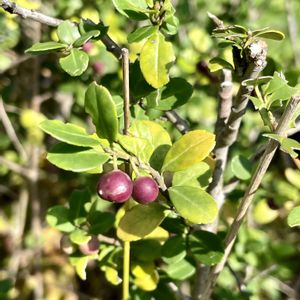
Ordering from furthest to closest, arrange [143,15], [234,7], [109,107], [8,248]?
[8,248], [234,7], [143,15], [109,107]

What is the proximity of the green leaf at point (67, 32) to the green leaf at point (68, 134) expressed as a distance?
15 cm

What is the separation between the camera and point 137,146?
87cm

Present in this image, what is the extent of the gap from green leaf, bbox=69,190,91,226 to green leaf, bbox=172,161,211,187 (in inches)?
10.4

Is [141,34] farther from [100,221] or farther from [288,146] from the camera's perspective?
[100,221]

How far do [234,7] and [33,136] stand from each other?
71 centimetres

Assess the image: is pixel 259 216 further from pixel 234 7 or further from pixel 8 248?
pixel 8 248

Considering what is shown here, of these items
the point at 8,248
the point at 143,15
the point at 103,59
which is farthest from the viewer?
the point at 8,248

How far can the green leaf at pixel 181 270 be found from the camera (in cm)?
119

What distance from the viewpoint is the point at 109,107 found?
0.81 m

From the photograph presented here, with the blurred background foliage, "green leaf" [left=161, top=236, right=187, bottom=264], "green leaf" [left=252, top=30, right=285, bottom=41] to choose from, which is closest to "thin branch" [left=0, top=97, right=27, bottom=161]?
the blurred background foliage

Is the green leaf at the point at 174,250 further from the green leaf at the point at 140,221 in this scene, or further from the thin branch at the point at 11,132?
the thin branch at the point at 11,132

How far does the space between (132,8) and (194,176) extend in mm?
264

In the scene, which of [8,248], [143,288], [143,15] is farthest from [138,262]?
[8,248]

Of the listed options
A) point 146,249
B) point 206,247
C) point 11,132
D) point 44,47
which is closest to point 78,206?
point 146,249
